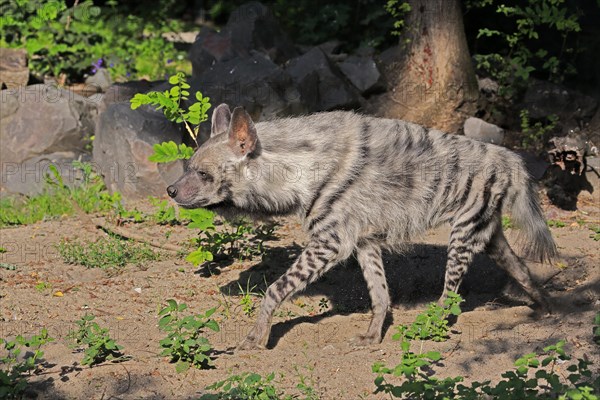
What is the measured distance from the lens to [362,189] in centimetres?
594

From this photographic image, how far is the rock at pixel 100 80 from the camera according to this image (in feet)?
36.1

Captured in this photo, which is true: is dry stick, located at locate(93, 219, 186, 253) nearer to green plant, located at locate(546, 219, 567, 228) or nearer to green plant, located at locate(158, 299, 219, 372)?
green plant, located at locate(158, 299, 219, 372)

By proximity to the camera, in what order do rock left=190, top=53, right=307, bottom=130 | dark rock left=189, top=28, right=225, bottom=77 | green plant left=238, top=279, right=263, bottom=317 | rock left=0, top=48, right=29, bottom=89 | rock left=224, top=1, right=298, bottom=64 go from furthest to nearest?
rock left=224, top=1, right=298, bottom=64 < dark rock left=189, top=28, right=225, bottom=77 < rock left=0, top=48, right=29, bottom=89 < rock left=190, top=53, right=307, bottom=130 < green plant left=238, top=279, right=263, bottom=317

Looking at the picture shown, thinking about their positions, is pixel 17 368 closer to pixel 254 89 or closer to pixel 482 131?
pixel 254 89

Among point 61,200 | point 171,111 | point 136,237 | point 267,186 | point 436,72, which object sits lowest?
point 61,200

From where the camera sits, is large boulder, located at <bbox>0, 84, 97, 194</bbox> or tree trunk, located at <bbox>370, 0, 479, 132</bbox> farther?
large boulder, located at <bbox>0, 84, 97, 194</bbox>

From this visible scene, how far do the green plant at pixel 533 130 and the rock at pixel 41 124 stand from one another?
181 inches

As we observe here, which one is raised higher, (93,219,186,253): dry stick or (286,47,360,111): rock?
(286,47,360,111): rock

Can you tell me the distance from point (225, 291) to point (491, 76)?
4.78 m

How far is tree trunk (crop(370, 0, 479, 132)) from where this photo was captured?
9250 millimetres

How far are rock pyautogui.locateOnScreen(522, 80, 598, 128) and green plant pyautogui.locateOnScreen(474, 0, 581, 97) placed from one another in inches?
9.4

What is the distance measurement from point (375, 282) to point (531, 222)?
3.90 ft

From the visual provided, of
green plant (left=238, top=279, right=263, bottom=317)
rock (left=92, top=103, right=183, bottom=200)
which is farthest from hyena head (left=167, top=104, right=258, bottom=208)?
rock (left=92, top=103, right=183, bottom=200)

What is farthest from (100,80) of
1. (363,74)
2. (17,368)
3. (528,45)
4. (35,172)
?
(17,368)
